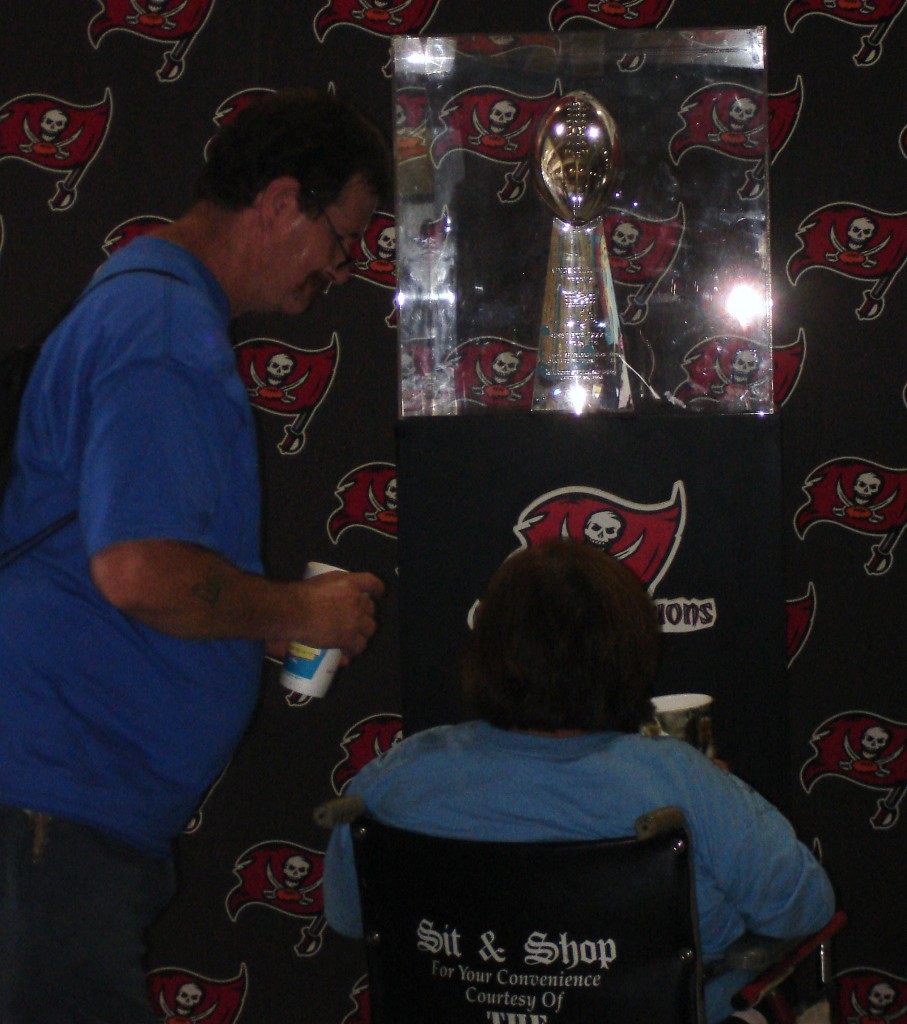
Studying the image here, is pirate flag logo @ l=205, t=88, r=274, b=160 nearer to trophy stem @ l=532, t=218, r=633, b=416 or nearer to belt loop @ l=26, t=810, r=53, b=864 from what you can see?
trophy stem @ l=532, t=218, r=633, b=416

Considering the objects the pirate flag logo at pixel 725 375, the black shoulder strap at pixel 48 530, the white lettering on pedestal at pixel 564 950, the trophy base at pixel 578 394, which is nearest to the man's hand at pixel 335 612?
the black shoulder strap at pixel 48 530

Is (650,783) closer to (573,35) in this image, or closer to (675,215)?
(675,215)

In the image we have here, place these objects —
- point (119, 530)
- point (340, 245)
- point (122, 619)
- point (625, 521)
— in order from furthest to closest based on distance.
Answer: point (625, 521)
point (340, 245)
point (122, 619)
point (119, 530)

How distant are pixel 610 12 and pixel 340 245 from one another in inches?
44.3

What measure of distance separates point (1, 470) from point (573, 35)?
4.09ft

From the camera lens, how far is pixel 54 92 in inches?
89.8

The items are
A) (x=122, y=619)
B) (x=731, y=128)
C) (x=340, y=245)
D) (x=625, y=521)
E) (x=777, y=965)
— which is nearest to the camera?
(x=122, y=619)

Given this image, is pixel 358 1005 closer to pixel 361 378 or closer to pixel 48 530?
pixel 361 378

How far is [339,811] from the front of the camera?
1.17 metres

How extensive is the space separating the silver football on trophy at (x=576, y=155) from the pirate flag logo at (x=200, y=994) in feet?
5.34

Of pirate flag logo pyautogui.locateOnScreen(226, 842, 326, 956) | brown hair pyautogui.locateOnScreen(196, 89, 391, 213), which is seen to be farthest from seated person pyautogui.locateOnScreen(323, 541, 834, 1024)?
pirate flag logo pyautogui.locateOnScreen(226, 842, 326, 956)

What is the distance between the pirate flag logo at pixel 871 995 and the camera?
2.28 metres

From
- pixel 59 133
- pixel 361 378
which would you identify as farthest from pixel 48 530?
pixel 59 133

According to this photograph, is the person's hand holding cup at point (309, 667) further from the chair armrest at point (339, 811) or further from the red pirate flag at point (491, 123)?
the red pirate flag at point (491, 123)
